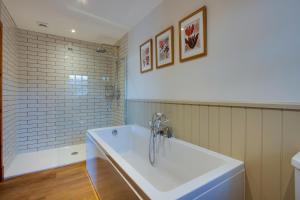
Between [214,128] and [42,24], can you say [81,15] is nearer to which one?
[42,24]

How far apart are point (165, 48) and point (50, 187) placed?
238 centimetres

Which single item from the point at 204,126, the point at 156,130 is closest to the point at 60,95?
the point at 156,130

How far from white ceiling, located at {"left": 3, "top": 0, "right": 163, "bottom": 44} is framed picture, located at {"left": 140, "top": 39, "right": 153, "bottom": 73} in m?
0.48

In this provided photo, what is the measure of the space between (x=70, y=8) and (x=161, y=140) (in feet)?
7.54

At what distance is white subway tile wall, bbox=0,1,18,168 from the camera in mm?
2207

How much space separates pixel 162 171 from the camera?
6.10ft

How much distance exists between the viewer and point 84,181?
6.90 feet

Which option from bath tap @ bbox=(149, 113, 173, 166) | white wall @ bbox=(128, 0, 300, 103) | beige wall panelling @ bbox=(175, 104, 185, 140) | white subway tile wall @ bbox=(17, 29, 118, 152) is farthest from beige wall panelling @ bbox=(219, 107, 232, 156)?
white subway tile wall @ bbox=(17, 29, 118, 152)

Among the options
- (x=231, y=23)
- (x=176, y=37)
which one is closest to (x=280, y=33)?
(x=231, y=23)

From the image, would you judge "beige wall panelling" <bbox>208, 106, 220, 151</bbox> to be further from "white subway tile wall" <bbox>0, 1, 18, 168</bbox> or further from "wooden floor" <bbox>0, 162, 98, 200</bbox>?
"white subway tile wall" <bbox>0, 1, 18, 168</bbox>

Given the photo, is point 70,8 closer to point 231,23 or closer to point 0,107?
point 0,107

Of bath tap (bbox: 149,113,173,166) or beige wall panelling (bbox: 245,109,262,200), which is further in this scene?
bath tap (bbox: 149,113,173,166)

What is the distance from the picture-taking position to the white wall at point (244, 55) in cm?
101

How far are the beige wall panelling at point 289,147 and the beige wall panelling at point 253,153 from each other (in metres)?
0.14
